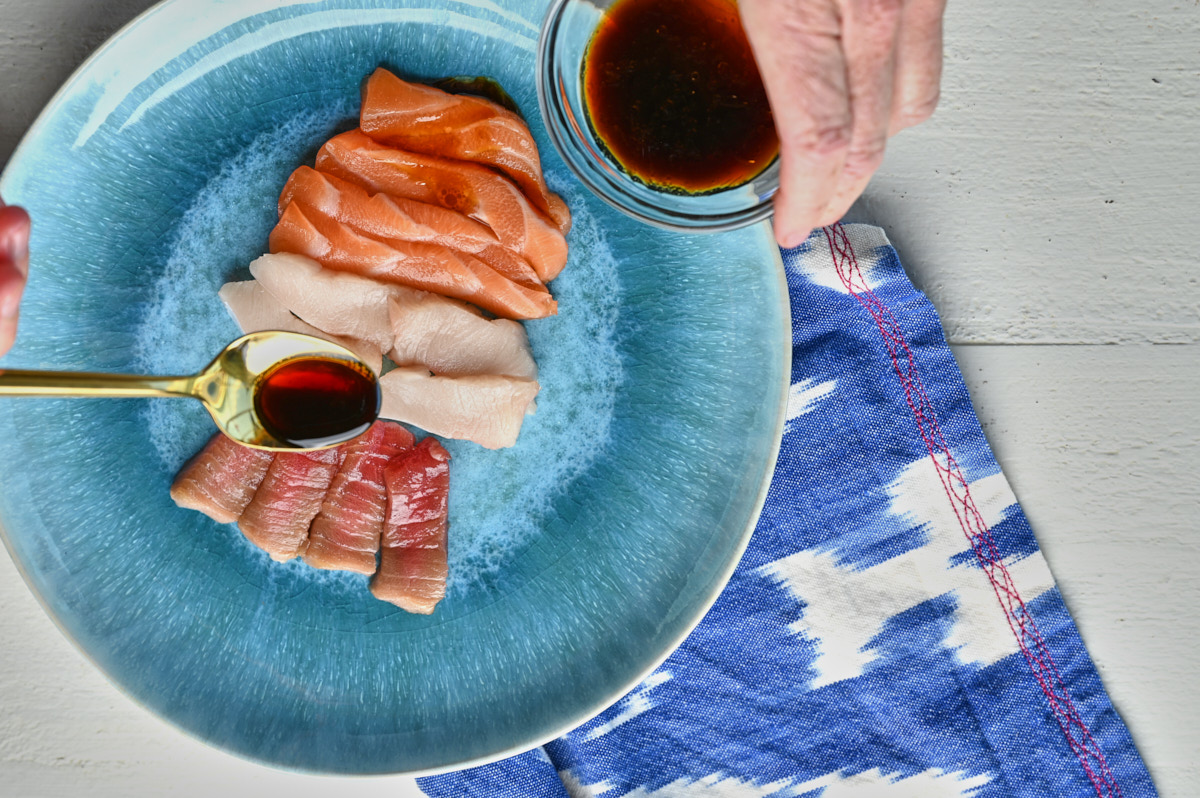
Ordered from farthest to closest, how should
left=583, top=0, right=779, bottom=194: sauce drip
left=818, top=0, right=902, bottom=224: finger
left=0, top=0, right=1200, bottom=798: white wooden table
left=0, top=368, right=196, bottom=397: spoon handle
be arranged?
left=0, top=0, right=1200, bottom=798: white wooden table, left=583, top=0, right=779, bottom=194: sauce drip, left=0, top=368, right=196, bottom=397: spoon handle, left=818, top=0, right=902, bottom=224: finger

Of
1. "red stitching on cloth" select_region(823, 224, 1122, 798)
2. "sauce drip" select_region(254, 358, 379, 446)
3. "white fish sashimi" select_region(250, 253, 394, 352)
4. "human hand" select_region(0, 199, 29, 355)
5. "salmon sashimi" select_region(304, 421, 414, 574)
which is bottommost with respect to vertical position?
"red stitching on cloth" select_region(823, 224, 1122, 798)

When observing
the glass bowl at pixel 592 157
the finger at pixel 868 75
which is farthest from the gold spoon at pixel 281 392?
the finger at pixel 868 75

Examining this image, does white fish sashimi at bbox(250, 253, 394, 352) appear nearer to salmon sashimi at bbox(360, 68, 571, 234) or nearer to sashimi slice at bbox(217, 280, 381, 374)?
sashimi slice at bbox(217, 280, 381, 374)

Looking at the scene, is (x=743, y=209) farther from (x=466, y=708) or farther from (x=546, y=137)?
(x=466, y=708)

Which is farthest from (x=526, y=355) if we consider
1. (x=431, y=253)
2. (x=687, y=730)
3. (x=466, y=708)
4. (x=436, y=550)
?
(x=687, y=730)

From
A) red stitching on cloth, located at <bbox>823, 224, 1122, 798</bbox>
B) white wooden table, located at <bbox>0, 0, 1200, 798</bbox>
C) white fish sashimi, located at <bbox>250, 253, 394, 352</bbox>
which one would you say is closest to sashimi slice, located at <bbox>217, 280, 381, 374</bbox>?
white fish sashimi, located at <bbox>250, 253, 394, 352</bbox>

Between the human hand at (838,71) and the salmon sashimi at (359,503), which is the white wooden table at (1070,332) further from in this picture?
the human hand at (838,71)
